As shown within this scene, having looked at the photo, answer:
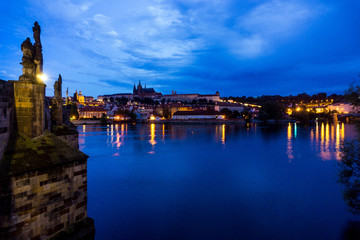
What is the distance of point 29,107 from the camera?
471 cm

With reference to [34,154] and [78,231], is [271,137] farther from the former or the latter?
[34,154]

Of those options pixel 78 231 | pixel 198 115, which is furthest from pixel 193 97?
pixel 78 231

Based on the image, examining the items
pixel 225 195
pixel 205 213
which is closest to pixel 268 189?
pixel 225 195

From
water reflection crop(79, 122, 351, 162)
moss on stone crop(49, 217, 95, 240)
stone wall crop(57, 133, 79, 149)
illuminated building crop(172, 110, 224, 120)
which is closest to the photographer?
moss on stone crop(49, 217, 95, 240)

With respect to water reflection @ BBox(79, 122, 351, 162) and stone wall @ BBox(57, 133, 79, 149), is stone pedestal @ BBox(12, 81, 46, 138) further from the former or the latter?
water reflection @ BBox(79, 122, 351, 162)

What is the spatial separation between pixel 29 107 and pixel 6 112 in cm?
54

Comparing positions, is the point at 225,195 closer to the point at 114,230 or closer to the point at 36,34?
the point at 114,230

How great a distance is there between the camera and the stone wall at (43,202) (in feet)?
12.3

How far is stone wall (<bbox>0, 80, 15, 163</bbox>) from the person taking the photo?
4.03 m

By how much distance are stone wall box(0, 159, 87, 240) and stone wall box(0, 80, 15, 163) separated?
648 millimetres

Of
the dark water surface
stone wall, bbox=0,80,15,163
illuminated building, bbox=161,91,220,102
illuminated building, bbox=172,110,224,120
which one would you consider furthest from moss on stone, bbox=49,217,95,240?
illuminated building, bbox=161,91,220,102

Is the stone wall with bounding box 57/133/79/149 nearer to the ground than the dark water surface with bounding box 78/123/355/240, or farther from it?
farther from it

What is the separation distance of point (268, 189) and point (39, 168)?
29.3 ft

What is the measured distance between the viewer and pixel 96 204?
27.0 feet
